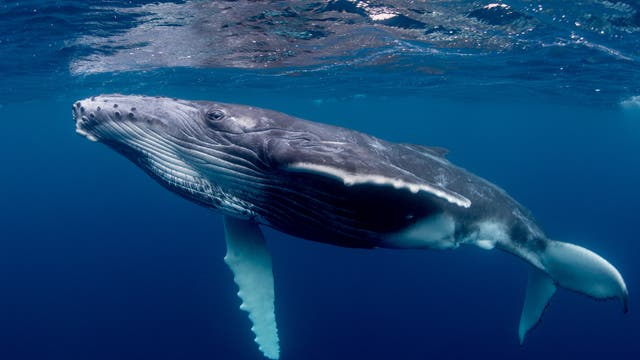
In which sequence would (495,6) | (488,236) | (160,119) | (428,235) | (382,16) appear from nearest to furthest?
(160,119) < (428,235) < (488,236) < (495,6) < (382,16)

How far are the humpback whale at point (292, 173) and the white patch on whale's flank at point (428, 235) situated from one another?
0.05 ft

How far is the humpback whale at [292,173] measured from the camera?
12.2 ft

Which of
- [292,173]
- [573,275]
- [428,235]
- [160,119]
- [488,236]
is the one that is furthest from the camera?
[573,275]

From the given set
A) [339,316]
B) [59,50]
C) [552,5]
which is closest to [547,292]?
[552,5]

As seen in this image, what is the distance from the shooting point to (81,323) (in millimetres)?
22391

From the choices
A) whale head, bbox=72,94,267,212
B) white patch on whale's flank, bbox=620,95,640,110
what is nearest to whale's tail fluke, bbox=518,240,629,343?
whale head, bbox=72,94,267,212

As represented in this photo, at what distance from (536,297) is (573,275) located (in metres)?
0.92

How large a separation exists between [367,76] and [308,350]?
777 inches

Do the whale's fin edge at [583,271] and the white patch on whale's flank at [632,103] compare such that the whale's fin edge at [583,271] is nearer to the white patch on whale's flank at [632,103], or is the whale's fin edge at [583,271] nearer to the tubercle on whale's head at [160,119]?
the tubercle on whale's head at [160,119]

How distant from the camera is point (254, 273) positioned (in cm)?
599

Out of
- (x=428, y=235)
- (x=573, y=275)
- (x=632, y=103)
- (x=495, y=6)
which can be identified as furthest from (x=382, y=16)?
(x=632, y=103)

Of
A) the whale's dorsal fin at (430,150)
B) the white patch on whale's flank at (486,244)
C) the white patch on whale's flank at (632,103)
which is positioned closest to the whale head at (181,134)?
the whale's dorsal fin at (430,150)

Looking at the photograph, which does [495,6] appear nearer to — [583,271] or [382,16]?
[382,16]

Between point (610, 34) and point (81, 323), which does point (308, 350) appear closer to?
point (81, 323)
